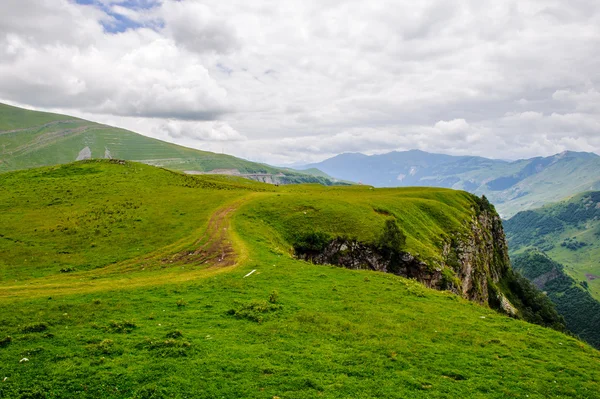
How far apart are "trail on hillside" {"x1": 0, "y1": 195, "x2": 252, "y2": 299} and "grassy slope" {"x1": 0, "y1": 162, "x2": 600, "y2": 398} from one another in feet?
0.87

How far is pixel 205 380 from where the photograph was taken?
57.9ft

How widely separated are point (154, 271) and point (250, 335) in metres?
18.3

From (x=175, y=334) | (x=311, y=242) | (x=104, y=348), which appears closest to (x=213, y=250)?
(x=311, y=242)

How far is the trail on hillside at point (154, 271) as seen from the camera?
98.8 ft

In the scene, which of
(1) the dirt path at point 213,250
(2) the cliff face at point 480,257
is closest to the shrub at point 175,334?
(1) the dirt path at point 213,250

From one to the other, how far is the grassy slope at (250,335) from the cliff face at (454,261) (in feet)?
40.8

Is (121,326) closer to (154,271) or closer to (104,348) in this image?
(104,348)

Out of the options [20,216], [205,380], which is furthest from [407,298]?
[20,216]

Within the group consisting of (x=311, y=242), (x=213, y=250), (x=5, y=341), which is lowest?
(x=5, y=341)

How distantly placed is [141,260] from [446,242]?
190 feet

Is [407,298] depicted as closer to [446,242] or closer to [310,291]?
[310,291]

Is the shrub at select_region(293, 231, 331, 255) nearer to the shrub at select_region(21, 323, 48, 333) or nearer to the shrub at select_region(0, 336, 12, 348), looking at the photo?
the shrub at select_region(21, 323, 48, 333)

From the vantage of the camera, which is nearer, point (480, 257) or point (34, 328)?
point (34, 328)

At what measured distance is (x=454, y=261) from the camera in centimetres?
6594
